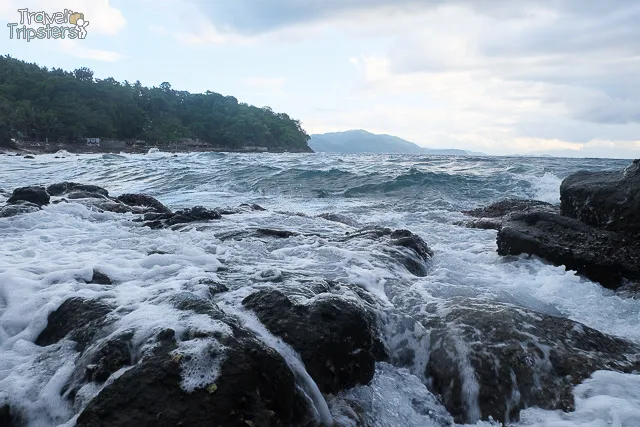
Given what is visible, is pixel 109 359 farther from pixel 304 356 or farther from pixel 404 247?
pixel 404 247

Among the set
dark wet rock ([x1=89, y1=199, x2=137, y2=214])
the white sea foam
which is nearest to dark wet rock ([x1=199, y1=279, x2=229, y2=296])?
dark wet rock ([x1=89, y1=199, x2=137, y2=214])

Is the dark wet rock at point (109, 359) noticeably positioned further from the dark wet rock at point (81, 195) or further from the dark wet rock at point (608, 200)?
the dark wet rock at point (81, 195)

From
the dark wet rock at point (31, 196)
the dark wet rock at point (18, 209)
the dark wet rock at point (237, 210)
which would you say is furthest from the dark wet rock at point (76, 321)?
the dark wet rock at point (31, 196)

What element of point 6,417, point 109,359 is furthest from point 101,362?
point 6,417

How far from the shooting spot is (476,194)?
51.4 feet

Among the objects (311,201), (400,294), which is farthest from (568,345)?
(311,201)

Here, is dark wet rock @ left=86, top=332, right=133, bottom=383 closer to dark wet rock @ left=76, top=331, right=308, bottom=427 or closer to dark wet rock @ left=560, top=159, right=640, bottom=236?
dark wet rock @ left=76, top=331, right=308, bottom=427

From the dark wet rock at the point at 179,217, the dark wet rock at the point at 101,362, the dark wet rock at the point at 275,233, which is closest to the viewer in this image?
the dark wet rock at the point at 101,362

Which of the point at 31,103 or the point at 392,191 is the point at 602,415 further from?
the point at 31,103

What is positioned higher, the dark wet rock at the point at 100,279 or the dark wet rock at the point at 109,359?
the dark wet rock at the point at 109,359

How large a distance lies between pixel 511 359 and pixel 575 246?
10.0ft

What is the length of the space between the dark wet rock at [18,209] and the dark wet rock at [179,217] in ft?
5.86

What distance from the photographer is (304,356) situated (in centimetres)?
292

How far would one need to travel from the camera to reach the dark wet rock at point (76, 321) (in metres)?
3.03
